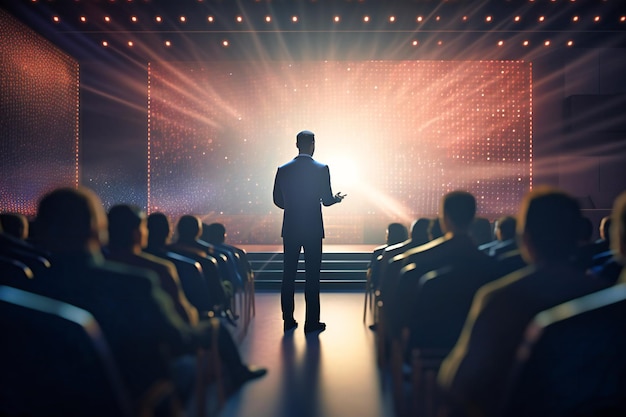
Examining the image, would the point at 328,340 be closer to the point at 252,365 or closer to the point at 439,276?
the point at 252,365

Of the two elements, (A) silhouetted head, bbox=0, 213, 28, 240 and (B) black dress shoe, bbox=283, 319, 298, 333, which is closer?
(A) silhouetted head, bbox=0, 213, 28, 240

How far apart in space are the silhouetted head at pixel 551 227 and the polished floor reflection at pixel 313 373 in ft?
4.82

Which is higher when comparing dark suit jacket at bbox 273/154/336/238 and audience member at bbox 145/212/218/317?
dark suit jacket at bbox 273/154/336/238

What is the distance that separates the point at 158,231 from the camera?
2963 millimetres

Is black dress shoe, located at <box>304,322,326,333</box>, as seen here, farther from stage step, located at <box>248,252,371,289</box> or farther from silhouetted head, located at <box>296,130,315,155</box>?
stage step, located at <box>248,252,371,289</box>

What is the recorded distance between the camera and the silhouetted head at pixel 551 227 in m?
1.35

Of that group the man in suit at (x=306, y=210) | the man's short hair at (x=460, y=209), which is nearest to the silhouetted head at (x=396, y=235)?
the man in suit at (x=306, y=210)

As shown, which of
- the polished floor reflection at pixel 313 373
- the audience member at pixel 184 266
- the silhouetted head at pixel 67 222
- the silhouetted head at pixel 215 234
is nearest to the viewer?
the silhouetted head at pixel 67 222

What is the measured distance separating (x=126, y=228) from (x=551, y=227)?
1569mm

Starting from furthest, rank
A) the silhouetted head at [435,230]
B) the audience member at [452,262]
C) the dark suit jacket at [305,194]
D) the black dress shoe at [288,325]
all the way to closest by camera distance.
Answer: the black dress shoe at [288,325]
the dark suit jacket at [305,194]
the silhouetted head at [435,230]
the audience member at [452,262]

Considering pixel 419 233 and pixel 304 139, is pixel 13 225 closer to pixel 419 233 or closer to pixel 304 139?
pixel 304 139

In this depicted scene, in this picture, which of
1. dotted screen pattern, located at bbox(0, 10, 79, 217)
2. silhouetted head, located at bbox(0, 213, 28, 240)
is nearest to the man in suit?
silhouetted head, located at bbox(0, 213, 28, 240)

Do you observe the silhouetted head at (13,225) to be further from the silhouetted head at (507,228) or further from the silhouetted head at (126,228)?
the silhouetted head at (507,228)

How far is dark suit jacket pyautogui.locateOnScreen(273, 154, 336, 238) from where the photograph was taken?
4.32 meters
